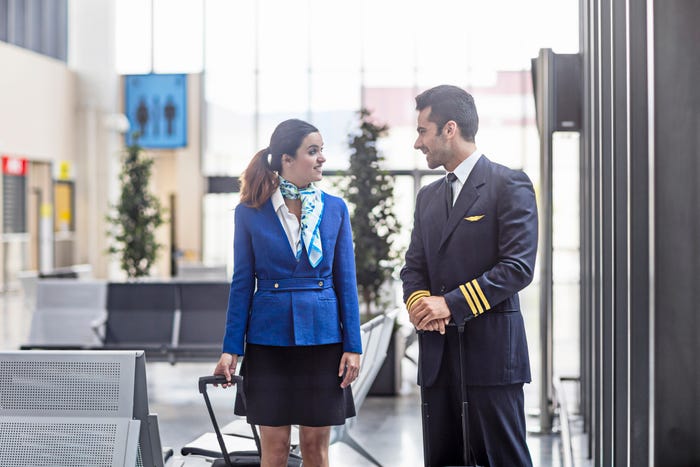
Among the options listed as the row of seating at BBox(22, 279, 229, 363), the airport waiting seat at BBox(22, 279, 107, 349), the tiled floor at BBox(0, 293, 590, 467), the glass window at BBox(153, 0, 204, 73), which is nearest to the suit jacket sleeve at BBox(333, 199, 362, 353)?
the tiled floor at BBox(0, 293, 590, 467)

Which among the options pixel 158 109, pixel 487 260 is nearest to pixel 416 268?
pixel 487 260

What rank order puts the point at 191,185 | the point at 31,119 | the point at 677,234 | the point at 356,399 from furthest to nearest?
1. the point at 191,185
2. the point at 31,119
3. the point at 356,399
4. the point at 677,234

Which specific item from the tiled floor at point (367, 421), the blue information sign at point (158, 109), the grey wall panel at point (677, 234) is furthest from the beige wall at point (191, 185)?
the grey wall panel at point (677, 234)

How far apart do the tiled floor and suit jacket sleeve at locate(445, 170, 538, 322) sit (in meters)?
1.31

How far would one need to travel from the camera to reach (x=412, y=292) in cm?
293

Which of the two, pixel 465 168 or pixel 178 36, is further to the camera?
pixel 178 36

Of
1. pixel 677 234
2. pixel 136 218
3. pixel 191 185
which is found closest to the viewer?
pixel 677 234

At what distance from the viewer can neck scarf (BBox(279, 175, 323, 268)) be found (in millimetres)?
3133

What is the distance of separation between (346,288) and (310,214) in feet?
0.94

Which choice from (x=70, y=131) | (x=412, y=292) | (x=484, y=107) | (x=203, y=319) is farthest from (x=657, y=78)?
(x=70, y=131)

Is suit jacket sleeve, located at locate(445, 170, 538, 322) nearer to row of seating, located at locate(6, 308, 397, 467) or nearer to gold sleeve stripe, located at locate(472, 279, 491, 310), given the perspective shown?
gold sleeve stripe, located at locate(472, 279, 491, 310)

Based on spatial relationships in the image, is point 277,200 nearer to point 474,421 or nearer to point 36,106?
point 474,421

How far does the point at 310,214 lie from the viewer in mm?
3174

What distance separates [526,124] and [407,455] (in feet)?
51.5
